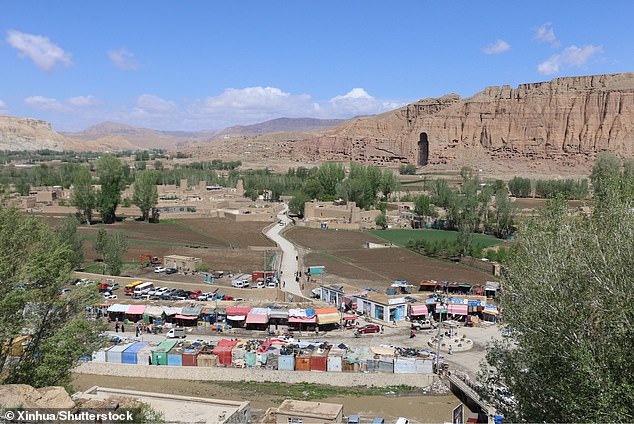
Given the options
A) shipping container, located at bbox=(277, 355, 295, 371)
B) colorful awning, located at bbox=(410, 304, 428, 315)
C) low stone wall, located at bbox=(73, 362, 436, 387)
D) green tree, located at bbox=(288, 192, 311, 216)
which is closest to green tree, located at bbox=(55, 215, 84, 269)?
low stone wall, located at bbox=(73, 362, 436, 387)

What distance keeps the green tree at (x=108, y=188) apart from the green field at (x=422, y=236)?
24309 millimetres

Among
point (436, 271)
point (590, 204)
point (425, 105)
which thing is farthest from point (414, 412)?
point (425, 105)

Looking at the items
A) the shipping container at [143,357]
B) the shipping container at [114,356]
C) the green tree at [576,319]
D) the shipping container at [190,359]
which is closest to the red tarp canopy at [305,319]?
the shipping container at [190,359]

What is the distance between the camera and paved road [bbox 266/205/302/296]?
31.3 m

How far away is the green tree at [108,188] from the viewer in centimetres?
5153

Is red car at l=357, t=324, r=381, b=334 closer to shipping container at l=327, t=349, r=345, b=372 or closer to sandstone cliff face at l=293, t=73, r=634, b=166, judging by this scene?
shipping container at l=327, t=349, r=345, b=372

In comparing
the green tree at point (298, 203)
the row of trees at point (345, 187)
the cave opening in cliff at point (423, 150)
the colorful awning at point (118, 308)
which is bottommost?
the colorful awning at point (118, 308)

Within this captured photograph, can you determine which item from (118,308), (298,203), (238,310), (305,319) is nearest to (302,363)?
(305,319)

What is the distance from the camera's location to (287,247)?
138 feet

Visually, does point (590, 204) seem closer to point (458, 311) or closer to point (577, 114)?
point (458, 311)

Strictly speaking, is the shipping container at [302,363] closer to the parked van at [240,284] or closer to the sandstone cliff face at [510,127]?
the parked van at [240,284]

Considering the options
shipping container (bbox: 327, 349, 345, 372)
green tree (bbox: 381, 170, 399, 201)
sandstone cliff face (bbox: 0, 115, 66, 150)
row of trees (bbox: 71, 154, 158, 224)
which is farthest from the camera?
sandstone cliff face (bbox: 0, 115, 66, 150)

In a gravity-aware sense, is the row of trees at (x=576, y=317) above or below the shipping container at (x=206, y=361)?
above

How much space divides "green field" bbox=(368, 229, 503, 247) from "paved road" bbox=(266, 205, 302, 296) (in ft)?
28.9
